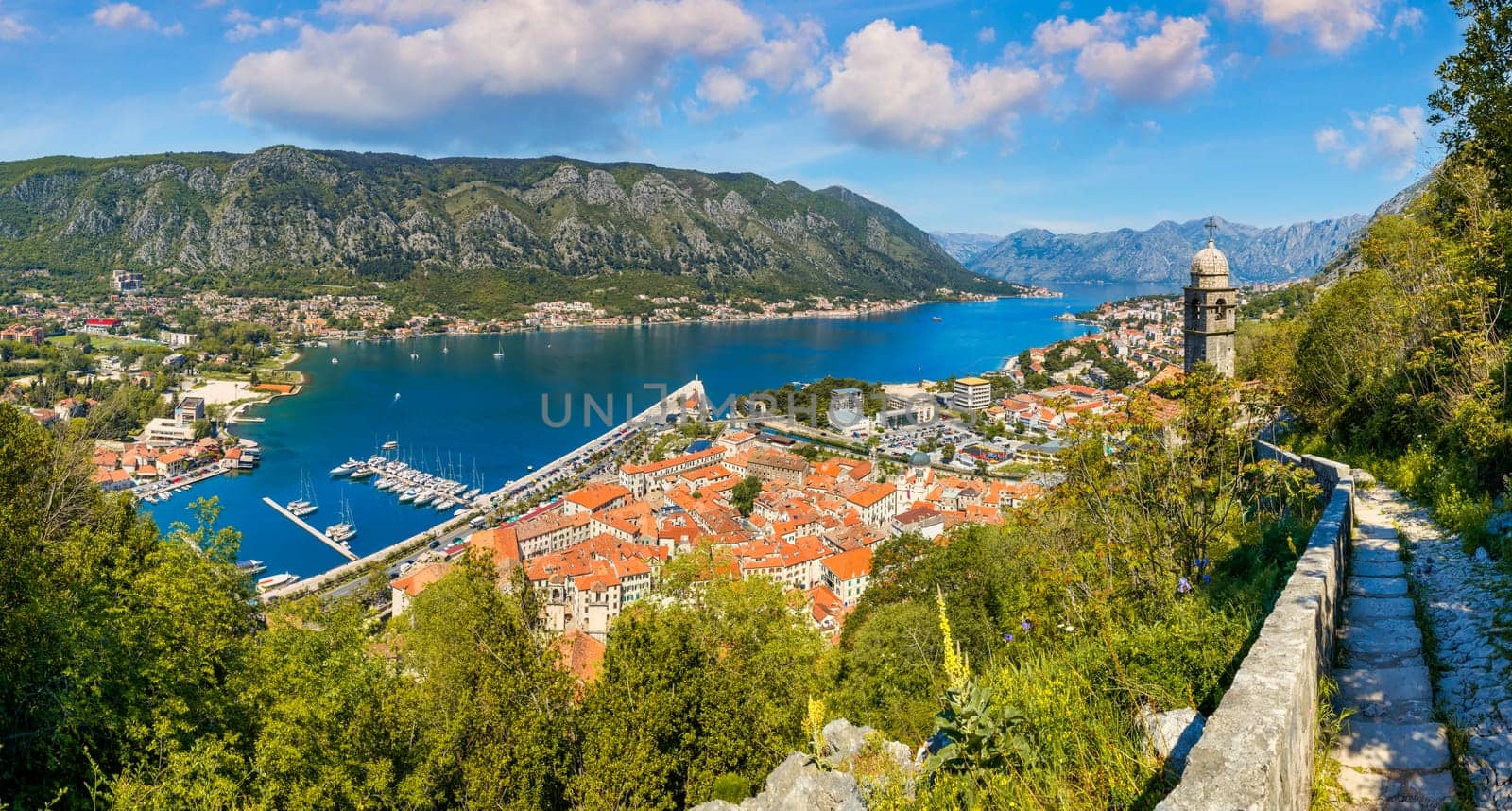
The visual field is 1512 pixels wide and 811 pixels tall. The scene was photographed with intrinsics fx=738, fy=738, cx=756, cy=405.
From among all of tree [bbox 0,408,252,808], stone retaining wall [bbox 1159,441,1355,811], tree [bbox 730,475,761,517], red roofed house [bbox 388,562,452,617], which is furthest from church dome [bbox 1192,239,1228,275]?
tree [bbox 730,475,761,517]

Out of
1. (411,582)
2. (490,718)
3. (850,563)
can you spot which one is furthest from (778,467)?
(490,718)

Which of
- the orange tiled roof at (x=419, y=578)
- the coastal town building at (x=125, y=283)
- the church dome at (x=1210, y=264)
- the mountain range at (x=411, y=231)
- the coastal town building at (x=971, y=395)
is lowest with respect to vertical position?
the orange tiled roof at (x=419, y=578)

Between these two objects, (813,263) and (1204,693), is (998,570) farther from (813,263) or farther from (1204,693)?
(813,263)

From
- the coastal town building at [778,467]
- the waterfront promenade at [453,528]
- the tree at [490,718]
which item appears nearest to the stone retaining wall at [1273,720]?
the tree at [490,718]

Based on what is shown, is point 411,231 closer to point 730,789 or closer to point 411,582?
point 411,582

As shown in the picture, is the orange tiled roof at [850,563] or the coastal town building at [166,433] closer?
the orange tiled roof at [850,563]

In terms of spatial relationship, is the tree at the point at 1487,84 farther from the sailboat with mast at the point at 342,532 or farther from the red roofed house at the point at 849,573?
the sailboat with mast at the point at 342,532

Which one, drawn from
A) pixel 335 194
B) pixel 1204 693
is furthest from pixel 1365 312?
pixel 335 194

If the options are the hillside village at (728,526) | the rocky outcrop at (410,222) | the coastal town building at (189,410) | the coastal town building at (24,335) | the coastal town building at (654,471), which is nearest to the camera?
the hillside village at (728,526)
